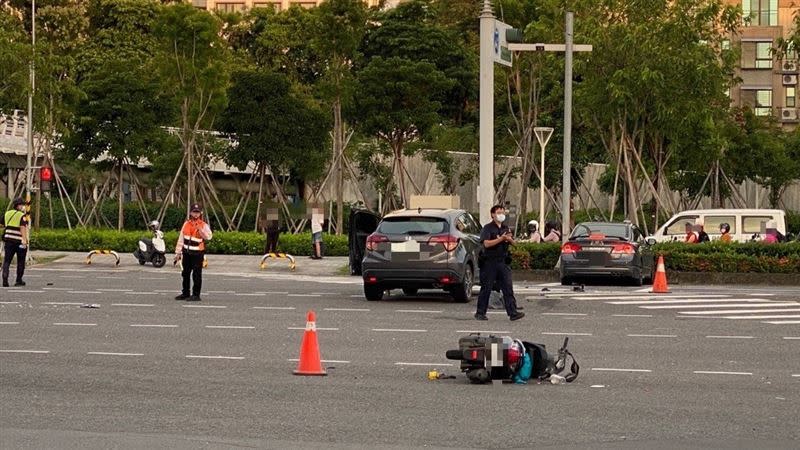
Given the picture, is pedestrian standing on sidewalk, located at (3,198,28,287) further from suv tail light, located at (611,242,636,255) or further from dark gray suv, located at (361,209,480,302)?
suv tail light, located at (611,242,636,255)

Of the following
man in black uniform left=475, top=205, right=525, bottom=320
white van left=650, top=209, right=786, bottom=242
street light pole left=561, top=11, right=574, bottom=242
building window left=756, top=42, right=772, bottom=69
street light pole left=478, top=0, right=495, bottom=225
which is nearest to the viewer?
man in black uniform left=475, top=205, right=525, bottom=320

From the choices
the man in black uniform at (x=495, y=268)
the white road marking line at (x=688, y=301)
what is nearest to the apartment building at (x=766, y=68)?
the white road marking line at (x=688, y=301)

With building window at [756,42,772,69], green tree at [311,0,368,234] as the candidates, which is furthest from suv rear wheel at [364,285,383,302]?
building window at [756,42,772,69]

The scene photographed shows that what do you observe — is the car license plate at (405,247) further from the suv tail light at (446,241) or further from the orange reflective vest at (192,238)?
the orange reflective vest at (192,238)

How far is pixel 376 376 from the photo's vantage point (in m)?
16.1

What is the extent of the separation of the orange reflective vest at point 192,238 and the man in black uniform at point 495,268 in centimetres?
544

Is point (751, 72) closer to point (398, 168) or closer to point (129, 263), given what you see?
point (398, 168)

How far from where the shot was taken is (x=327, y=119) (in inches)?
2106

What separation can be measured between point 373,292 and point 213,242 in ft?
67.4

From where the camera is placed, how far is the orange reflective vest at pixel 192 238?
26.2 meters

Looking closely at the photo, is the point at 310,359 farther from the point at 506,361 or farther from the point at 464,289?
the point at 464,289

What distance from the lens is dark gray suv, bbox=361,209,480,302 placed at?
2638 cm

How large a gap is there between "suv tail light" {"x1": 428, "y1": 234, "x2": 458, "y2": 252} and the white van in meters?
15.3

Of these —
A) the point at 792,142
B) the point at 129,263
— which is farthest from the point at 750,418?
the point at 792,142
